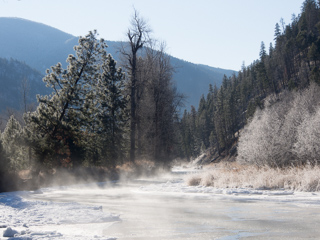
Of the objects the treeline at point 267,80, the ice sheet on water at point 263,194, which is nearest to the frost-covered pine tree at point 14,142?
the ice sheet on water at point 263,194

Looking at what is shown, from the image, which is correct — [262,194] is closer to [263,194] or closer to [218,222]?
[263,194]

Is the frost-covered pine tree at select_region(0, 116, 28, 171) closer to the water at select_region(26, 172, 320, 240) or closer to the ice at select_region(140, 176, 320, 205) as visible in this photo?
the ice at select_region(140, 176, 320, 205)

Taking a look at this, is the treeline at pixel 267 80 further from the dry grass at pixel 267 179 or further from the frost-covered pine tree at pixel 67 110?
the dry grass at pixel 267 179

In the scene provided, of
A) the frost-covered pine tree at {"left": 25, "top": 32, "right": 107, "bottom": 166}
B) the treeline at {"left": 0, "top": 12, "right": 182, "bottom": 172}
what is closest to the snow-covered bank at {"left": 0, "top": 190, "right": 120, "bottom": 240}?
the treeline at {"left": 0, "top": 12, "right": 182, "bottom": 172}

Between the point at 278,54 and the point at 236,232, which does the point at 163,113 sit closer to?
the point at 236,232

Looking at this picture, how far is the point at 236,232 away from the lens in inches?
314

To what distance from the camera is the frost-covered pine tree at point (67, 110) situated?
31.1m

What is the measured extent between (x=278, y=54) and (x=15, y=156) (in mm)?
99954

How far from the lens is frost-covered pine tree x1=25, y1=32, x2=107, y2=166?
31094 millimetres

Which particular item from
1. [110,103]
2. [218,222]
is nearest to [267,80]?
[110,103]

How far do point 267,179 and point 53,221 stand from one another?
1188 cm

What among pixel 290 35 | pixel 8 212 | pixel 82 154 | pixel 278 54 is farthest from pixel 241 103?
pixel 8 212

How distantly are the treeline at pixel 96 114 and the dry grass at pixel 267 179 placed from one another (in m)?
13.6

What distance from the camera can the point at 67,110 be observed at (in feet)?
111
